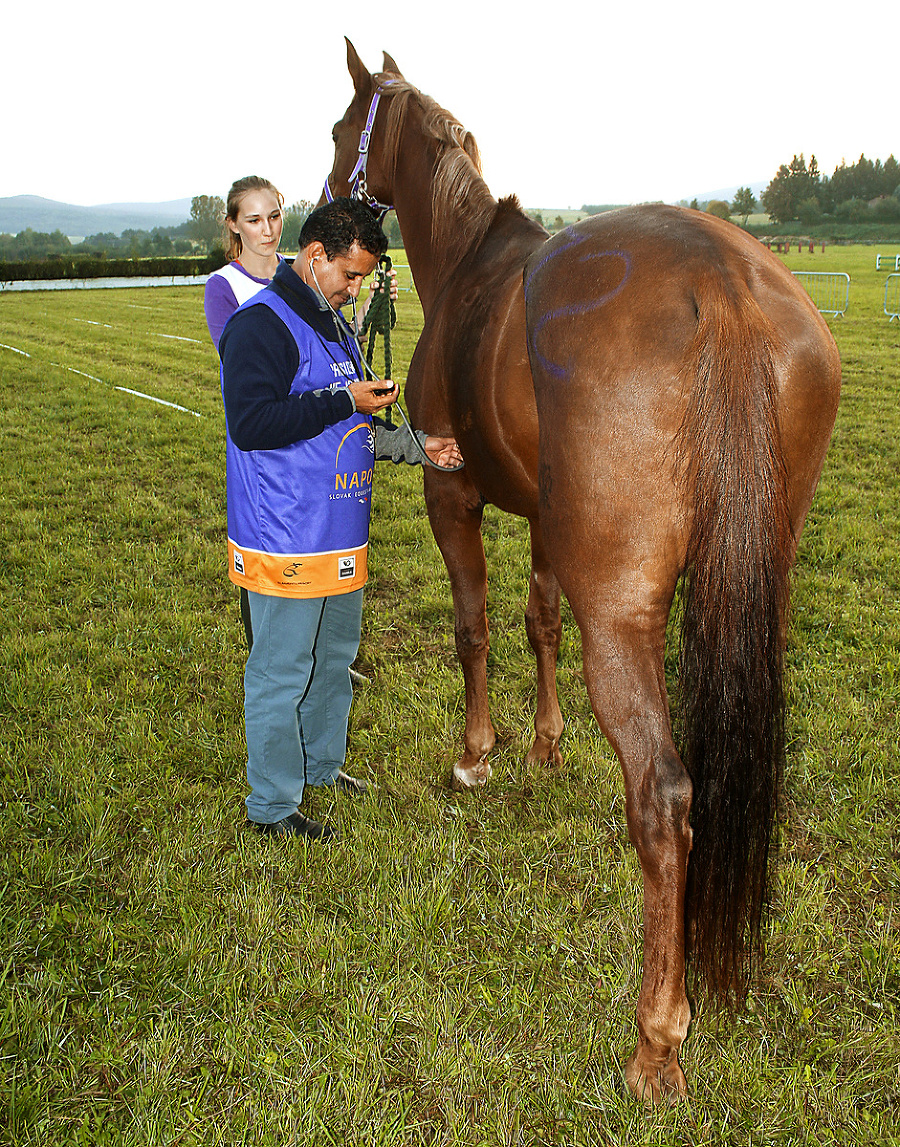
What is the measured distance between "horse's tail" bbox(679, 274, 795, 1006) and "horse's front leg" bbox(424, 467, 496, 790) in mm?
1248

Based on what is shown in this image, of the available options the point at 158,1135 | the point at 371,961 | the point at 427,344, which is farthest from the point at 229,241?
the point at 158,1135

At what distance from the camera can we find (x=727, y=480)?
1574 mm

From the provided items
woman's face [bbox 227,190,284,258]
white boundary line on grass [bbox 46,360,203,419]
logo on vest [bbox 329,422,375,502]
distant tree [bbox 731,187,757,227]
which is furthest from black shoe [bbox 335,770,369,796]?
distant tree [bbox 731,187,757,227]

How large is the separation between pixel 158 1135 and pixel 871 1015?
1.87 metres

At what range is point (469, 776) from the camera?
299 centimetres

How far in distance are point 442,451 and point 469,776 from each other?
1330 millimetres

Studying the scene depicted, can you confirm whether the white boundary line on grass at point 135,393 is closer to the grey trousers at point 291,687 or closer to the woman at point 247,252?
the woman at point 247,252

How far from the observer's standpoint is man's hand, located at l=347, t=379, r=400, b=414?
7.41ft

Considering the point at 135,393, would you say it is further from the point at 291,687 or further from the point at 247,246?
the point at 291,687

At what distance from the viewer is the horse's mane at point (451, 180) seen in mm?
2838

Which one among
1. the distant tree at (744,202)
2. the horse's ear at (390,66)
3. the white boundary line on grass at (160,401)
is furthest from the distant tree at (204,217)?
the horse's ear at (390,66)

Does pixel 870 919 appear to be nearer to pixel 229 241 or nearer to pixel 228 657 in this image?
pixel 228 657

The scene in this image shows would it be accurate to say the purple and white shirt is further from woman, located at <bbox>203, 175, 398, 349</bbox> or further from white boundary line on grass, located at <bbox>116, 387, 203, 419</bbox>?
white boundary line on grass, located at <bbox>116, 387, 203, 419</bbox>

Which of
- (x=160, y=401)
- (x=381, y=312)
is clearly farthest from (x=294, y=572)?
(x=160, y=401)
